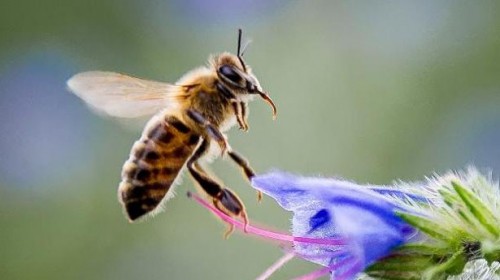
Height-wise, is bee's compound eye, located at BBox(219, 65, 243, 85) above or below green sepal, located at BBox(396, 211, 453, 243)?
above

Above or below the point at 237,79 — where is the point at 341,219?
below

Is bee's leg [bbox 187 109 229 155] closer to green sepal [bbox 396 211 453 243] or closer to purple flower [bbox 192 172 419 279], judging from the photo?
purple flower [bbox 192 172 419 279]

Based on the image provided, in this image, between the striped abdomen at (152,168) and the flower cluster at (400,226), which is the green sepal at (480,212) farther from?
the striped abdomen at (152,168)

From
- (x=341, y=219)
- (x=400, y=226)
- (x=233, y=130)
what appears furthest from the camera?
(x=233, y=130)

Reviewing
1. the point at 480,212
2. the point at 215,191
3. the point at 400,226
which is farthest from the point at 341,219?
the point at 215,191

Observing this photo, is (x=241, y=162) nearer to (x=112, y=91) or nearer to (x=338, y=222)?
(x=112, y=91)

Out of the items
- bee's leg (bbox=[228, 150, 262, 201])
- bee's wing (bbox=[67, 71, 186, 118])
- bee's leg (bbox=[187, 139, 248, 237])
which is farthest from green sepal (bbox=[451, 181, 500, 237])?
bee's wing (bbox=[67, 71, 186, 118])

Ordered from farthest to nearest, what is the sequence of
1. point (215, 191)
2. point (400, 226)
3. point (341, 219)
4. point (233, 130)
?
1. point (233, 130)
2. point (215, 191)
3. point (400, 226)
4. point (341, 219)
